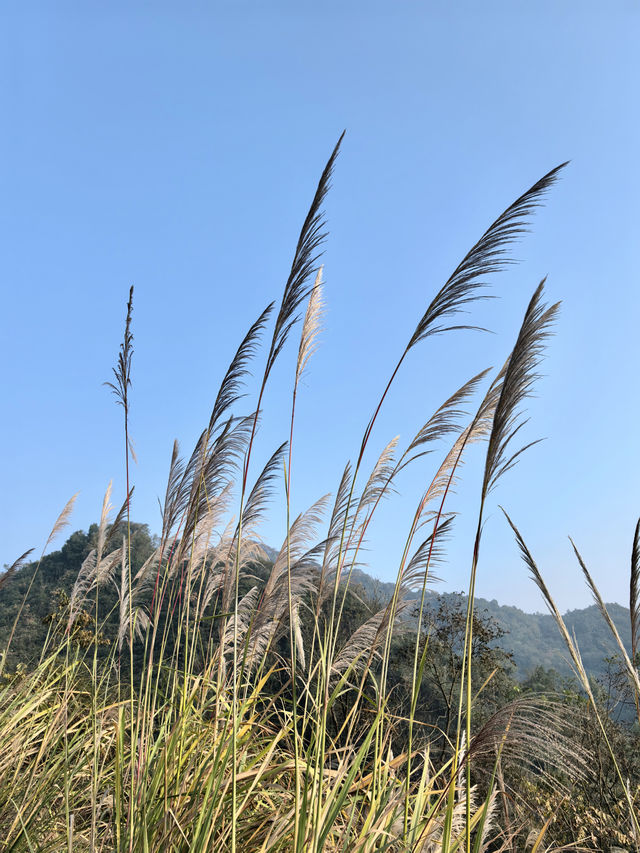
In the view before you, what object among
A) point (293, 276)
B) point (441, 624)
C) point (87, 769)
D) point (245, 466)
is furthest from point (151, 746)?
point (441, 624)

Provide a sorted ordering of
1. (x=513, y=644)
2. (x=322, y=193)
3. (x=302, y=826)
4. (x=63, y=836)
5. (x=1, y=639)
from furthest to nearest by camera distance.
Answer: (x=513, y=644)
(x=1, y=639)
(x=63, y=836)
(x=322, y=193)
(x=302, y=826)

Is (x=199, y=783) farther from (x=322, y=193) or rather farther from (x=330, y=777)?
(x=322, y=193)

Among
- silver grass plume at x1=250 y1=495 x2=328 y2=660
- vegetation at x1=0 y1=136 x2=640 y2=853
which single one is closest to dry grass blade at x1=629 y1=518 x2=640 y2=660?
vegetation at x1=0 y1=136 x2=640 y2=853

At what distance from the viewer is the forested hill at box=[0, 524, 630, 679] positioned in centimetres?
1112

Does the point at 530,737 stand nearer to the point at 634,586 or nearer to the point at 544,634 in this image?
the point at 634,586

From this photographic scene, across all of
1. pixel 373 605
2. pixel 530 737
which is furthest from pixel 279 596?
A: pixel 373 605

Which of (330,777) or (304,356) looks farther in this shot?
(330,777)

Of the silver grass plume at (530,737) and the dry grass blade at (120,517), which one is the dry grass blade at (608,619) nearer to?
the silver grass plume at (530,737)

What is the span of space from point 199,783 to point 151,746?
0.42 m

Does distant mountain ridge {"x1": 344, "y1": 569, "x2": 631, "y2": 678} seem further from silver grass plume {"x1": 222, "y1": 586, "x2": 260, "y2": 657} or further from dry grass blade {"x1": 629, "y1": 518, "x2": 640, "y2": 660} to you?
dry grass blade {"x1": 629, "y1": 518, "x2": 640, "y2": 660}

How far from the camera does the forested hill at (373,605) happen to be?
438 inches

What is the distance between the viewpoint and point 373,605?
6.52 meters

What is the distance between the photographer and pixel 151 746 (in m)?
2.37

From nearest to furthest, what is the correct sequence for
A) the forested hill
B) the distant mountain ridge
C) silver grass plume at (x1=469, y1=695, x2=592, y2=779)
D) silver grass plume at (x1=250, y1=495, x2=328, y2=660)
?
silver grass plume at (x1=469, y1=695, x2=592, y2=779)
silver grass plume at (x1=250, y1=495, x2=328, y2=660)
the forested hill
the distant mountain ridge
